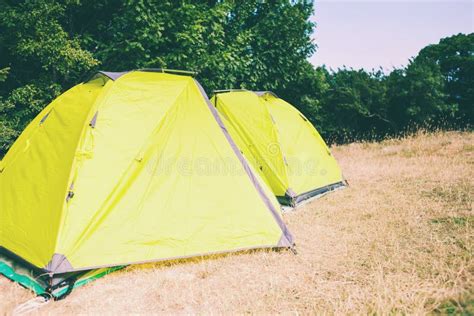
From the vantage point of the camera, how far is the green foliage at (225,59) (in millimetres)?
8852

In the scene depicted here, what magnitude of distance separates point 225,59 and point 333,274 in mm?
8536

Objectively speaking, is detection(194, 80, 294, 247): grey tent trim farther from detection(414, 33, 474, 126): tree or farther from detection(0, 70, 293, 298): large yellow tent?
detection(414, 33, 474, 126): tree

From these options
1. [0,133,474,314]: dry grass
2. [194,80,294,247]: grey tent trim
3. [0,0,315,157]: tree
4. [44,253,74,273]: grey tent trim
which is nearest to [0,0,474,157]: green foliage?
[0,0,315,157]: tree

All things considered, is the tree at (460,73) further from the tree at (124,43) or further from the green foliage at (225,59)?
the tree at (124,43)

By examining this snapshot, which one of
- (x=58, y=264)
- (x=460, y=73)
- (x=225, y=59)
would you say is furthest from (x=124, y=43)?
(x=460, y=73)

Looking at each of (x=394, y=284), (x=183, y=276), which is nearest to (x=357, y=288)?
(x=394, y=284)

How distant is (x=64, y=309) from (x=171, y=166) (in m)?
1.75

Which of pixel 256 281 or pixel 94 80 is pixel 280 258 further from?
pixel 94 80

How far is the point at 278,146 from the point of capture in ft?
20.7

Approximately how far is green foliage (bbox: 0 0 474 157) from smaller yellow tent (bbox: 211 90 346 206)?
3.73 metres

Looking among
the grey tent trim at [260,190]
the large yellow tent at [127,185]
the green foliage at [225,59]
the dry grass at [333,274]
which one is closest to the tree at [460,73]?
the green foliage at [225,59]

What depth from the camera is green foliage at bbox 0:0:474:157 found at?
348 inches

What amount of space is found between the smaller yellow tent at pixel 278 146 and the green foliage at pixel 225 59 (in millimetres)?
3732

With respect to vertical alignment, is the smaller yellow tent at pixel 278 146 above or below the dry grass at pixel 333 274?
above
